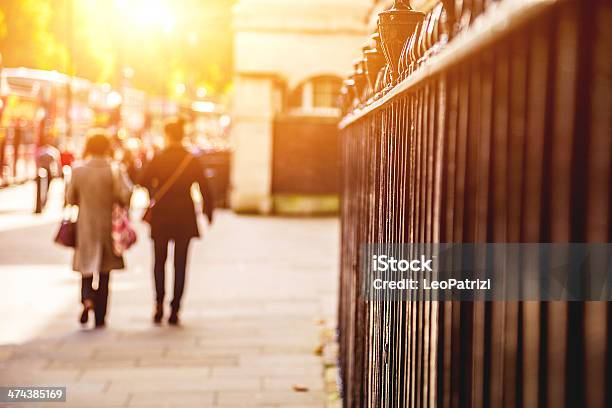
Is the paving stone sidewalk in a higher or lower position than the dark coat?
lower

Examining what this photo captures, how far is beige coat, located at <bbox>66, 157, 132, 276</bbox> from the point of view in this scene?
7242mm

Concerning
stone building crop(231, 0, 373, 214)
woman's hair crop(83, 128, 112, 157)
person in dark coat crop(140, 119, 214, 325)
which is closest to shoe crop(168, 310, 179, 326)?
person in dark coat crop(140, 119, 214, 325)

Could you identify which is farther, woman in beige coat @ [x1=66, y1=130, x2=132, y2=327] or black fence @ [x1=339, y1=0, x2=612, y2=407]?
woman in beige coat @ [x1=66, y1=130, x2=132, y2=327]

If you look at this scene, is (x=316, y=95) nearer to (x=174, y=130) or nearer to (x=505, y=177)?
(x=174, y=130)

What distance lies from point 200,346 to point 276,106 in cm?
1274

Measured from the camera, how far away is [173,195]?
7516 millimetres

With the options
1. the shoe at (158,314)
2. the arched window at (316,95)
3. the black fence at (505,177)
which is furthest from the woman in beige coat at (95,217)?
the arched window at (316,95)

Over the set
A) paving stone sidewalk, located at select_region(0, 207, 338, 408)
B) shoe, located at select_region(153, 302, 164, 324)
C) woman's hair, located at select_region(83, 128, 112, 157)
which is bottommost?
paving stone sidewalk, located at select_region(0, 207, 338, 408)

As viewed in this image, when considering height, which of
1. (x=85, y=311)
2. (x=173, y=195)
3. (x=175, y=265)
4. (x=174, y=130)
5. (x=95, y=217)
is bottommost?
(x=85, y=311)

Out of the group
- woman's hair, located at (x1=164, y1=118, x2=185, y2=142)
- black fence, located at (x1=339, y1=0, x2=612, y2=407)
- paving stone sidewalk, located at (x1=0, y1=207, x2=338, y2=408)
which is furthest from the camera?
woman's hair, located at (x1=164, y1=118, x2=185, y2=142)

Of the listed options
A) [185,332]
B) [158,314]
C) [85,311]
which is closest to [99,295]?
[85,311]

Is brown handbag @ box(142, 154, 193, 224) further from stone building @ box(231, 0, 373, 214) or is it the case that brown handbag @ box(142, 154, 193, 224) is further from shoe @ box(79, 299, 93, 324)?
stone building @ box(231, 0, 373, 214)

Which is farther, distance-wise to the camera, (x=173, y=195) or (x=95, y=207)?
(x=173, y=195)

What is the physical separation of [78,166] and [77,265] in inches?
31.0
